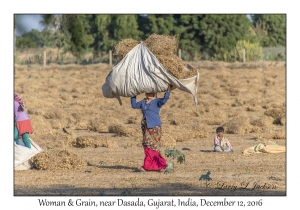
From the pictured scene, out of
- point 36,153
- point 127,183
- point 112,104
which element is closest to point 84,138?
point 36,153

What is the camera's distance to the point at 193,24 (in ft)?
202

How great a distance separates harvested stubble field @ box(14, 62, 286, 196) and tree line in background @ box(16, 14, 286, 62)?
79.5ft

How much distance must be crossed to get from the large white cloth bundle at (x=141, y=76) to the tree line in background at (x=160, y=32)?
45675 mm

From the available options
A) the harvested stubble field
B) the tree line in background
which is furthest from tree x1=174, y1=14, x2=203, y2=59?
the harvested stubble field

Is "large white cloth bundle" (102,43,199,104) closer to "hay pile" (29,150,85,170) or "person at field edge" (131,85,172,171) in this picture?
"person at field edge" (131,85,172,171)

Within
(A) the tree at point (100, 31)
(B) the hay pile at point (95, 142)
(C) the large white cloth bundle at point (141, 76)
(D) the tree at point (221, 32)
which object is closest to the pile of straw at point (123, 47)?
(C) the large white cloth bundle at point (141, 76)

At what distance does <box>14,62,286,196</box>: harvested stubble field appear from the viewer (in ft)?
37.5

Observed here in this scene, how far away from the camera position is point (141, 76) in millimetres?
12383

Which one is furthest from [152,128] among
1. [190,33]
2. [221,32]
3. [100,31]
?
[100,31]

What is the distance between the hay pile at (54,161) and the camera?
13188 mm

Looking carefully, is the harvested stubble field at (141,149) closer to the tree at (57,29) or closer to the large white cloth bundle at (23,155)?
the large white cloth bundle at (23,155)

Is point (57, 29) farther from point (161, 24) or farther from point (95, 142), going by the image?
point (95, 142)

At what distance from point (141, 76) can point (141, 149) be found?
4028mm

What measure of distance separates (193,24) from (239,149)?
152 ft
